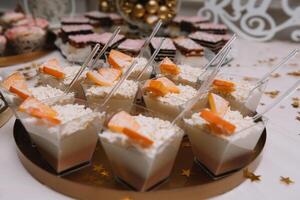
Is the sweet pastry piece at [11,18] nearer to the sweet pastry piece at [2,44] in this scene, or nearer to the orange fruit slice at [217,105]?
the sweet pastry piece at [2,44]

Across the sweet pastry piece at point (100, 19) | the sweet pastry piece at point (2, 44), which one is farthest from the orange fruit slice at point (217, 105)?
the sweet pastry piece at point (100, 19)

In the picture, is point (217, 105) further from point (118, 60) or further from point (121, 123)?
point (118, 60)

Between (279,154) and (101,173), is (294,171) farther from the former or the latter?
(101,173)

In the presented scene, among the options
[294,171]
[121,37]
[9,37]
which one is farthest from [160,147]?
[9,37]

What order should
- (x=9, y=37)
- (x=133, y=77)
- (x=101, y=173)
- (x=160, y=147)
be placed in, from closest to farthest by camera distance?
(x=160, y=147) < (x=101, y=173) < (x=133, y=77) < (x=9, y=37)

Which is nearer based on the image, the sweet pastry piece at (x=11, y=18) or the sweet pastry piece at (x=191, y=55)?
the sweet pastry piece at (x=191, y=55)

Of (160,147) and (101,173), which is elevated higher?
(160,147)

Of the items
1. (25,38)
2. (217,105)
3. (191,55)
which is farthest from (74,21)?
(217,105)
